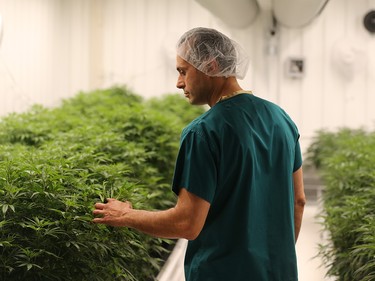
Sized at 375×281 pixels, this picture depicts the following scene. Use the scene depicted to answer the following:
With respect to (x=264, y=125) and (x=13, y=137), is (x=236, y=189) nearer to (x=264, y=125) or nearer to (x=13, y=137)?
(x=264, y=125)

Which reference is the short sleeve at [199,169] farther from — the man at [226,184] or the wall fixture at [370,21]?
the wall fixture at [370,21]

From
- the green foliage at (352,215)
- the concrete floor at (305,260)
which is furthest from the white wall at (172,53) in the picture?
the green foliage at (352,215)

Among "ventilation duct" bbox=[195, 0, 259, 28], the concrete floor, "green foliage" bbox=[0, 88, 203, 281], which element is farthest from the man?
"ventilation duct" bbox=[195, 0, 259, 28]

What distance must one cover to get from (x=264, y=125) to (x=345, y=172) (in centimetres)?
303

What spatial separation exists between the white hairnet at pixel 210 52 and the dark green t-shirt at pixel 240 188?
13 cm

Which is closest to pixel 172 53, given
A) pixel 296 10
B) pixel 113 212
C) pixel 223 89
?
pixel 296 10

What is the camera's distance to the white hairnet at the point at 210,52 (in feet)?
8.18

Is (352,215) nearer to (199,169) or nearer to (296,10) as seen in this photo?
(199,169)

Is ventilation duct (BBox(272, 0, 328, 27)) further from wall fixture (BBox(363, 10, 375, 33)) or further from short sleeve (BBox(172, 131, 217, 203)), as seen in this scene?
short sleeve (BBox(172, 131, 217, 203))

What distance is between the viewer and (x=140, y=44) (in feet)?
32.3

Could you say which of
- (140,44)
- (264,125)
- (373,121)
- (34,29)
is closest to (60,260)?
(264,125)

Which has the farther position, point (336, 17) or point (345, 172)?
point (336, 17)

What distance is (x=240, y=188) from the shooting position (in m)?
2.42

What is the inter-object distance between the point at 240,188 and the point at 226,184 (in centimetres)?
5
